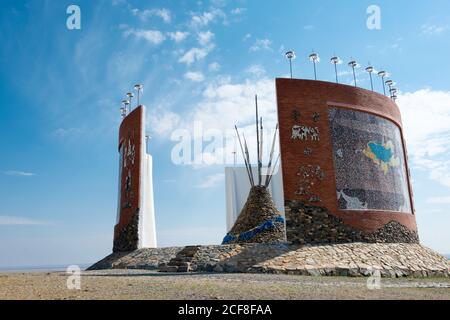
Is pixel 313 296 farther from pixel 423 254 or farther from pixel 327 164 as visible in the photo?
pixel 423 254

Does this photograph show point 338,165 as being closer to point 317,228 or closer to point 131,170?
point 317,228

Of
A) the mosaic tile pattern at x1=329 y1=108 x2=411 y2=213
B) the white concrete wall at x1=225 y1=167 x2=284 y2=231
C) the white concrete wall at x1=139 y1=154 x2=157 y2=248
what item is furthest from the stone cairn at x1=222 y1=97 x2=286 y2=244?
the white concrete wall at x1=225 y1=167 x2=284 y2=231

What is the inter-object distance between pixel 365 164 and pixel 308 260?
264 inches

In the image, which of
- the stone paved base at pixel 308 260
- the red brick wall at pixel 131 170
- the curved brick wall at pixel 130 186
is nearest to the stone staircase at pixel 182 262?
the stone paved base at pixel 308 260

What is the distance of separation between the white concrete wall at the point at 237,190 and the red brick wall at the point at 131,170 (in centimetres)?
1639

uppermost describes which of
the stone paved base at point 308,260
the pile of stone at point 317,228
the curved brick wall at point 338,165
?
the curved brick wall at point 338,165

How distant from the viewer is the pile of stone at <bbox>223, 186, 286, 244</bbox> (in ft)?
66.8

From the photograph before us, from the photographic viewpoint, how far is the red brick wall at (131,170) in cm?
2264

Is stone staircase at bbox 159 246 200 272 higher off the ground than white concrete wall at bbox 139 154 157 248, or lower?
lower

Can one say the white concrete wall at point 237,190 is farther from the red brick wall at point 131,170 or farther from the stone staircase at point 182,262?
the stone staircase at point 182,262

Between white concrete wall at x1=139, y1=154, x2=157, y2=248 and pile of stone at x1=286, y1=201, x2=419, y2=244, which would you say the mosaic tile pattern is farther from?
white concrete wall at x1=139, y1=154, x2=157, y2=248

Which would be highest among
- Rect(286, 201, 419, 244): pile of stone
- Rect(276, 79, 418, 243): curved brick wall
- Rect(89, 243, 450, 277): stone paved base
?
Rect(276, 79, 418, 243): curved brick wall

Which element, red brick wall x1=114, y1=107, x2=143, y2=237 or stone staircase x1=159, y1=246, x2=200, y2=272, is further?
red brick wall x1=114, y1=107, x2=143, y2=237

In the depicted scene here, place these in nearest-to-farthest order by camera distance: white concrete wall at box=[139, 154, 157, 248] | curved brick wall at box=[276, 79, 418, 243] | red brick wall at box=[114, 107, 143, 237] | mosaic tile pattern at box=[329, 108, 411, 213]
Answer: curved brick wall at box=[276, 79, 418, 243]
mosaic tile pattern at box=[329, 108, 411, 213]
red brick wall at box=[114, 107, 143, 237]
white concrete wall at box=[139, 154, 157, 248]
